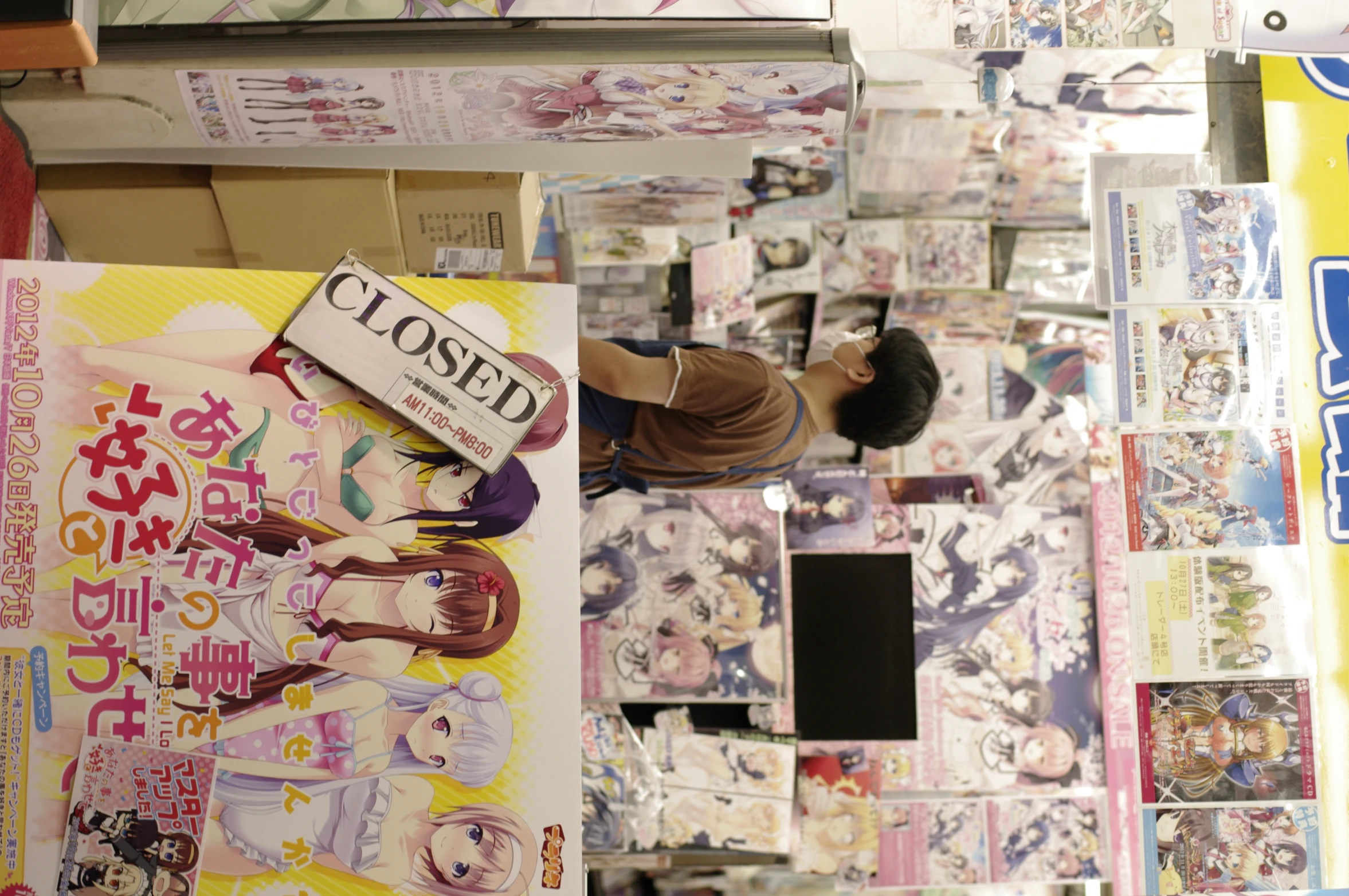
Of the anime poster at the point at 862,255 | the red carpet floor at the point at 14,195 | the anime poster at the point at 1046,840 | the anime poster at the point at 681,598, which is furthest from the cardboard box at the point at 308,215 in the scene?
the anime poster at the point at 1046,840

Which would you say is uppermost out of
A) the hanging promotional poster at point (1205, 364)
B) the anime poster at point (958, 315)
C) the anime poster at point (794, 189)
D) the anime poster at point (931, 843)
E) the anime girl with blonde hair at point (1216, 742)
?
the anime poster at point (794, 189)

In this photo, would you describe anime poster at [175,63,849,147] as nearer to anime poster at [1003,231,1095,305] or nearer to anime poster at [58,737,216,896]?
anime poster at [58,737,216,896]

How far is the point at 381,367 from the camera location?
4.48ft

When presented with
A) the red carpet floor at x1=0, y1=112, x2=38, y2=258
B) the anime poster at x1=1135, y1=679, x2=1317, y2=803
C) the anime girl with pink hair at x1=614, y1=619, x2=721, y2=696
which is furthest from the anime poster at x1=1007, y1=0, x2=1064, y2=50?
the red carpet floor at x1=0, y1=112, x2=38, y2=258

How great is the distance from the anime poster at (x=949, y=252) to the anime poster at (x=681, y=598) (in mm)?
1015

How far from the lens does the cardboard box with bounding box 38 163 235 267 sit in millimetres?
1880

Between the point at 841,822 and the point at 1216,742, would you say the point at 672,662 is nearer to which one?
the point at 841,822

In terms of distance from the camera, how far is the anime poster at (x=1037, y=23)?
192cm

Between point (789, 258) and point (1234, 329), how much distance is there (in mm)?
1323

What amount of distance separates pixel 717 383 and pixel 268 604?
92 cm

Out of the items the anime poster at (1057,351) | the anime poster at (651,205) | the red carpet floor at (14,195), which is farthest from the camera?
the anime poster at (1057,351)

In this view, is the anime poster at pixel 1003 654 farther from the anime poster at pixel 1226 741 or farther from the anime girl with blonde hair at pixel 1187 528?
the anime girl with blonde hair at pixel 1187 528

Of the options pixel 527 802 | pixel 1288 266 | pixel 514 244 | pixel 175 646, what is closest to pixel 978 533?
pixel 1288 266

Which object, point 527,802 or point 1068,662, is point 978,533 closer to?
point 1068,662
